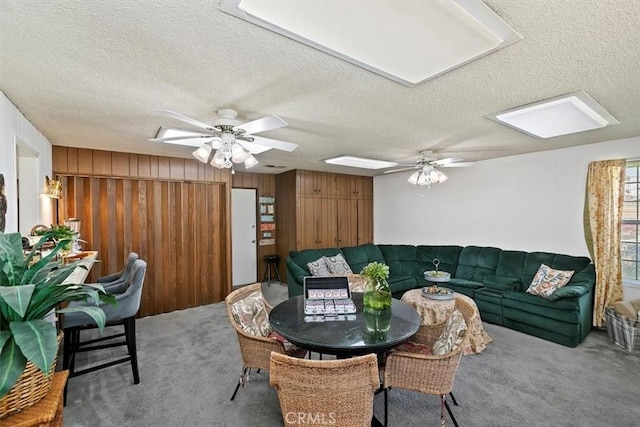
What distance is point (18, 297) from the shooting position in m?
0.87

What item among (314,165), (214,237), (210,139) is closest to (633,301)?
(314,165)

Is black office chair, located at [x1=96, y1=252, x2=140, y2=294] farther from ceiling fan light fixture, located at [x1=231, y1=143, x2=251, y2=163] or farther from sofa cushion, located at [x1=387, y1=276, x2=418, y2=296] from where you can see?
sofa cushion, located at [x1=387, y1=276, x2=418, y2=296]

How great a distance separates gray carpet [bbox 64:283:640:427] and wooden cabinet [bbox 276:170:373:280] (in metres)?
2.80

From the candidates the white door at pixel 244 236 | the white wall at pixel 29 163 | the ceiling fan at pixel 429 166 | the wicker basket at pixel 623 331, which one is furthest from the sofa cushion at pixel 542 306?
the white wall at pixel 29 163

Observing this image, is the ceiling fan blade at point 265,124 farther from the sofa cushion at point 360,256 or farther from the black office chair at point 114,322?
the sofa cushion at point 360,256

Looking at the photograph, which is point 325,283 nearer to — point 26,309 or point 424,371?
point 424,371

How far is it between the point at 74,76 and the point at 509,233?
5.51 metres

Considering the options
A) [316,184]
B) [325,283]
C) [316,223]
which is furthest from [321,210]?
[325,283]

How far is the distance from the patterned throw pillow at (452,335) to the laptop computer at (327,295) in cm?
66

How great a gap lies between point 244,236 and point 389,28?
519cm

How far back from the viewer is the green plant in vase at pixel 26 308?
85cm

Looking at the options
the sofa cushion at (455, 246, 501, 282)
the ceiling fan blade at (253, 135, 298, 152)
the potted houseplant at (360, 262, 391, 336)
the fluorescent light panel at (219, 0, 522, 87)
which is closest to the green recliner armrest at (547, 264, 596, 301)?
the sofa cushion at (455, 246, 501, 282)

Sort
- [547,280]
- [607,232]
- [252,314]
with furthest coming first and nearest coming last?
[547,280], [607,232], [252,314]

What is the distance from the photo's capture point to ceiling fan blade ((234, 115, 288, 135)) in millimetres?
1995
